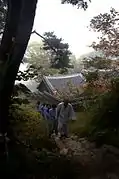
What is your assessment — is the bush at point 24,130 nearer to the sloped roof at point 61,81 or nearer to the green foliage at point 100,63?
the green foliage at point 100,63

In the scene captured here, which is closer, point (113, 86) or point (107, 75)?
point (113, 86)

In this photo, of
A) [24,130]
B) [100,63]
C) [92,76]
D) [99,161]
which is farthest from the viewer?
[100,63]

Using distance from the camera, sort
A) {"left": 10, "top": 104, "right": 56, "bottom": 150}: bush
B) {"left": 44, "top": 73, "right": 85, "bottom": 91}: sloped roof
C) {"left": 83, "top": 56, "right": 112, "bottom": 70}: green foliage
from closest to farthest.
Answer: {"left": 10, "top": 104, "right": 56, "bottom": 150}: bush < {"left": 83, "top": 56, "right": 112, "bottom": 70}: green foliage < {"left": 44, "top": 73, "right": 85, "bottom": 91}: sloped roof

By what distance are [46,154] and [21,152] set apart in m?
0.57

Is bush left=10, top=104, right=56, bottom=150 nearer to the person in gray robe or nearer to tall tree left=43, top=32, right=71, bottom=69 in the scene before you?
tall tree left=43, top=32, right=71, bottom=69

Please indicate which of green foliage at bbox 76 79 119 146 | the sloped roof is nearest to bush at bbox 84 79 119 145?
green foliage at bbox 76 79 119 146

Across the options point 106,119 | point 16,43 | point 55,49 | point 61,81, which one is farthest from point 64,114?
point 61,81

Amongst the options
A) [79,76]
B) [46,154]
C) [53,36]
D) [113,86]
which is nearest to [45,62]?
[79,76]

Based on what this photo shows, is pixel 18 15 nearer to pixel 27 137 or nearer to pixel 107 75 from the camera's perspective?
pixel 27 137

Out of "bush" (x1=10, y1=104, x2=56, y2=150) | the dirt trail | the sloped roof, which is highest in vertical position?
the sloped roof

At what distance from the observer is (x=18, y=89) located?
773 centimetres

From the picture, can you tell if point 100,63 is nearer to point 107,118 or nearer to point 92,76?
point 92,76

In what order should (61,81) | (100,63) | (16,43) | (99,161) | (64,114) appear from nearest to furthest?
(16,43), (99,161), (64,114), (100,63), (61,81)

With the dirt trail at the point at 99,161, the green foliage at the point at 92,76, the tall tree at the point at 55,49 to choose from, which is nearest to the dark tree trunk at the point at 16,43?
the tall tree at the point at 55,49
